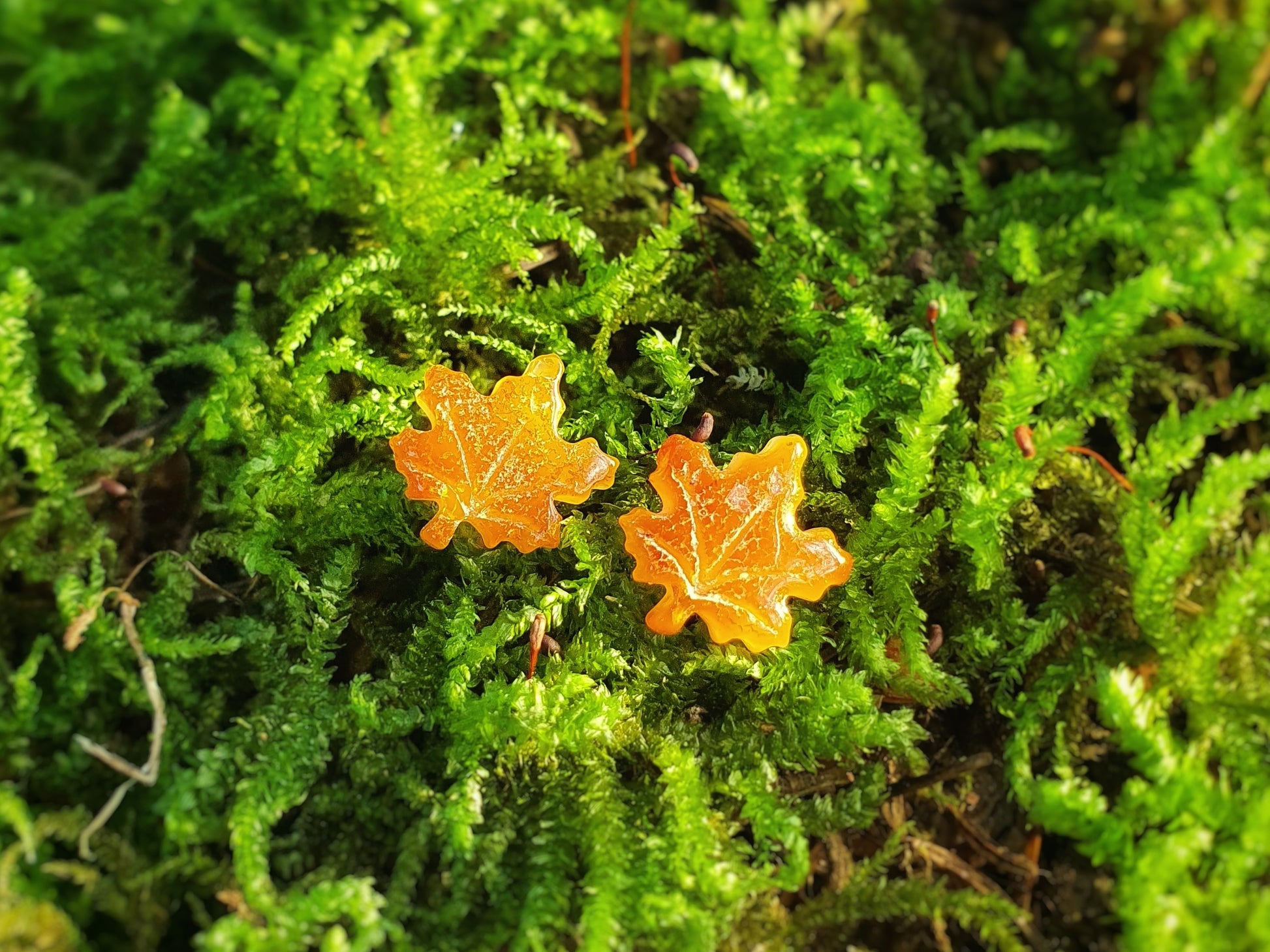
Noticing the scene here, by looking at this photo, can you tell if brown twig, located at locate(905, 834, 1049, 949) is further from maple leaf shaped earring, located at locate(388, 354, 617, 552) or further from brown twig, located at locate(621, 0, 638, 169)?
brown twig, located at locate(621, 0, 638, 169)

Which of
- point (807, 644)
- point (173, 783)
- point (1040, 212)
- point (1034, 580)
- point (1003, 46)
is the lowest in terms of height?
point (173, 783)

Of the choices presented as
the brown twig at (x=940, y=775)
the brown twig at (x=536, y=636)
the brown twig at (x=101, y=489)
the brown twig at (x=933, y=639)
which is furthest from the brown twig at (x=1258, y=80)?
the brown twig at (x=101, y=489)

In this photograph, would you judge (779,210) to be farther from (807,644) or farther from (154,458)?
(154,458)

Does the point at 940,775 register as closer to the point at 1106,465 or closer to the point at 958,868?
the point at 958,868

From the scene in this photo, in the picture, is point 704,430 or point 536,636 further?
point 704,430

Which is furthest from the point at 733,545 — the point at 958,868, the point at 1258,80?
the point at 1258,80

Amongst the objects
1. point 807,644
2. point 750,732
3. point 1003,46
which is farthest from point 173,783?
point 1003,46
